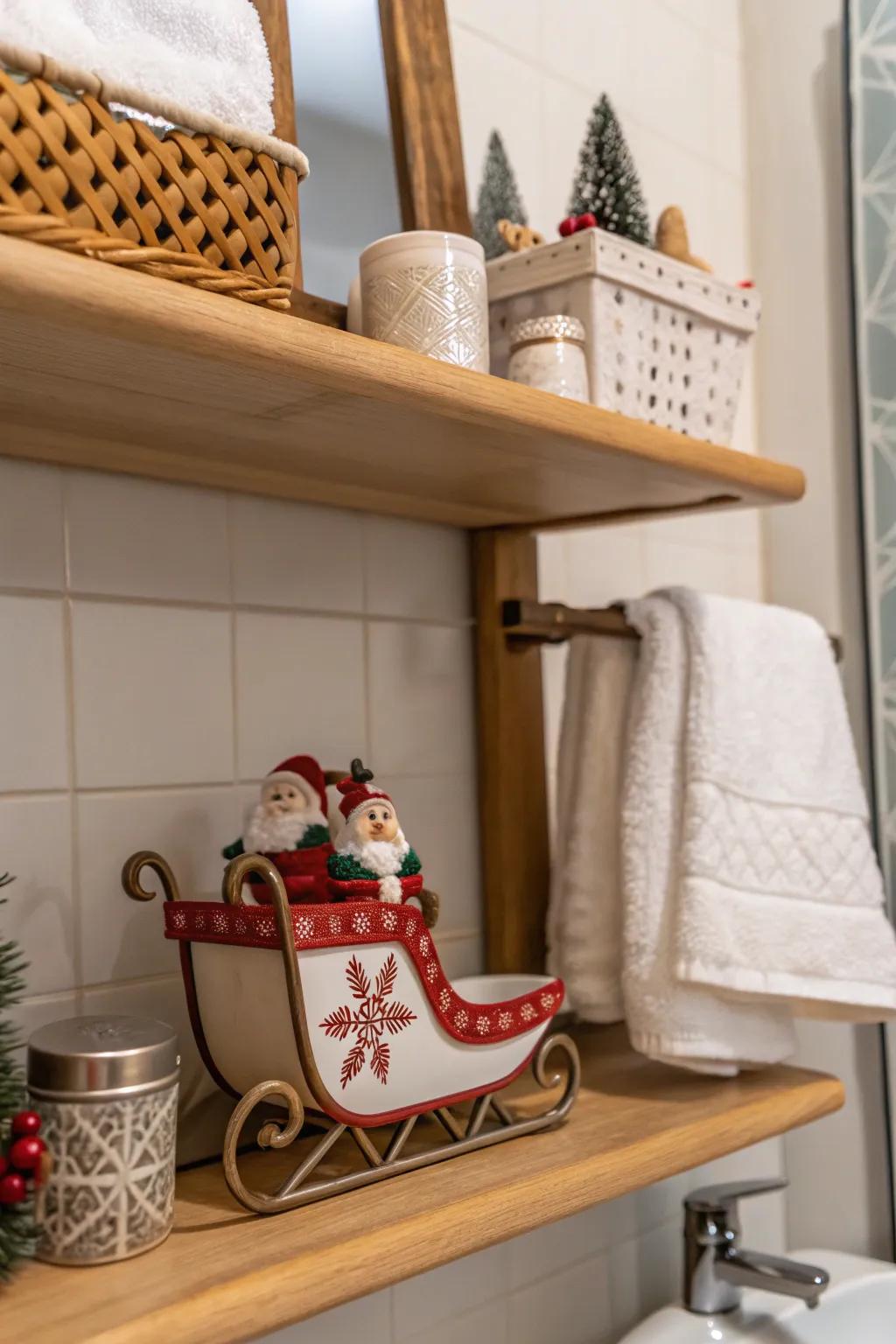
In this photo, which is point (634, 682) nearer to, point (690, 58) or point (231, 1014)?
point (231, 1014)

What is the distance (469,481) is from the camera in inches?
30.5

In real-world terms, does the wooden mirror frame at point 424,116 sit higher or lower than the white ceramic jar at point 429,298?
higher

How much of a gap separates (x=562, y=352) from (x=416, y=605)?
0.71 ft

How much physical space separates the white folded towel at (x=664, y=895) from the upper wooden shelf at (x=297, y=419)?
0.42 feet

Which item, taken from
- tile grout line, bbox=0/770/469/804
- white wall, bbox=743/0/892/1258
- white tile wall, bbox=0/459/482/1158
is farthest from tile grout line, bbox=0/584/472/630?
white wall, bbox=743/0/892/1258

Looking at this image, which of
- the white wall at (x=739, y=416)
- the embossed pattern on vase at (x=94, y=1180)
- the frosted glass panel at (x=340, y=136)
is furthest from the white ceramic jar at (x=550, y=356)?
the embossed pattern on vase at (x=94, y=1180)

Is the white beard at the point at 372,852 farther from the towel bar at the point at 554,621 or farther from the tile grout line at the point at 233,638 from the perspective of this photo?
the towel bar at the point at 554,621

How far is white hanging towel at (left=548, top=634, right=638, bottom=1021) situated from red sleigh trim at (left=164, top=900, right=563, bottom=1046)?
180 millimetres

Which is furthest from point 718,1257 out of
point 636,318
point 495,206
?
point 495,206

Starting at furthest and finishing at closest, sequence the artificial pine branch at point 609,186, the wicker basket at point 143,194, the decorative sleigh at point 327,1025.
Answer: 1. the artificial pine branch at point 609,186
2. the decorative sleigh at point 327,1025
3. the wicker basket at point 143,194

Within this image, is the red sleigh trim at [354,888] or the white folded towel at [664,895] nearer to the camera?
the red sleigh trim at [354,888]

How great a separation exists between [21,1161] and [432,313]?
0.45 meters

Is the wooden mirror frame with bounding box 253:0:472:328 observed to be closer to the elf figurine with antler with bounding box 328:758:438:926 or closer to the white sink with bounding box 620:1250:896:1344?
the elf figurine with antler with bounding box 328:758:438:926

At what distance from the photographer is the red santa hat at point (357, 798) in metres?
0.64
